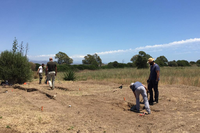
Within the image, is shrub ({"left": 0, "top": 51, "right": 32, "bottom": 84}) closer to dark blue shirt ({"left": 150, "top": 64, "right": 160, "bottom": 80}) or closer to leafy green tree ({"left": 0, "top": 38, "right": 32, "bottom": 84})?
leafy green tree ({"left": 0, "top": 38, "right": 32, "bottom": 84})

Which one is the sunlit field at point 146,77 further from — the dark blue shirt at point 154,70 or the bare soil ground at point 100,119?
the dark blue shirt at point 154,70

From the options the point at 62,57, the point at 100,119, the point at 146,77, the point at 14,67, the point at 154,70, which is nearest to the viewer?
the point at 100,119

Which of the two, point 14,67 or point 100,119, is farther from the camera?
point 14,67

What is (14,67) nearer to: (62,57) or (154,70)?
(154,70)

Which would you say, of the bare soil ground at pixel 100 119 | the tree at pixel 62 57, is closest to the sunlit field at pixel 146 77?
the bare soil ground at pixel 100 119

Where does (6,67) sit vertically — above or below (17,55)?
below

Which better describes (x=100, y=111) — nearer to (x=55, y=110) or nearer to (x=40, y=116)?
(x=55, y=110)

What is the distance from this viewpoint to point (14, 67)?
12312 mm

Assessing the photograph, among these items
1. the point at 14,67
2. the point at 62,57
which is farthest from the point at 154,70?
the point at 62,57

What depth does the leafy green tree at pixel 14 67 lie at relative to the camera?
1199cm

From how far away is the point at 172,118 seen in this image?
195 inches

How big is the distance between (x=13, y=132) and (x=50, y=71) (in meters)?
6.05

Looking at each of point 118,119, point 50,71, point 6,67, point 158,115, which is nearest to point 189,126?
point 158,115

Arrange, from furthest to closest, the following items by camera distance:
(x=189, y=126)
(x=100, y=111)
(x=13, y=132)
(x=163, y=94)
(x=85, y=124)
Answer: (x=163, y=94) < (x=100, y=111) < (x=85, y=124) < (x=189, y=126) < (x=13, y=132)
